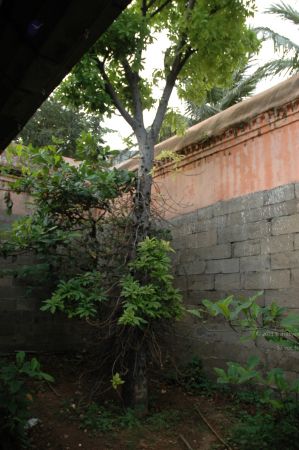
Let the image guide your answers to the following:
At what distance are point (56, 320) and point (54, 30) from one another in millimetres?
6112

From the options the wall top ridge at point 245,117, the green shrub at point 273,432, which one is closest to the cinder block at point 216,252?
the wall top ridge at point 245,117

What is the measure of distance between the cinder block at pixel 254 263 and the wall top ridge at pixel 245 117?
163 cm

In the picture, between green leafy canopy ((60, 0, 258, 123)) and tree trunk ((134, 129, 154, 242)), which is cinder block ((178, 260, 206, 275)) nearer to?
tree trunk ((134, 129, 154, 242))

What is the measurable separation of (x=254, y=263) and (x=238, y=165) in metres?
1.31

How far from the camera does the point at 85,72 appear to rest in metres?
5.23

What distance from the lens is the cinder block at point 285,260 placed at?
4.29 m

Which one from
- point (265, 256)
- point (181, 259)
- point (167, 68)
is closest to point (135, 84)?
point (167, 68)

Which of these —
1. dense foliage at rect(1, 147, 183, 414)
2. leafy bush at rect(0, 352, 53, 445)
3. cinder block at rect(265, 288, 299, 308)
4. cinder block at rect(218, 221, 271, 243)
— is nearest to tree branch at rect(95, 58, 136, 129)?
dense foliage at rect(1, 147, 183, 414)

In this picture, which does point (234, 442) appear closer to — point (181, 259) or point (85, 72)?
point (181, 259)

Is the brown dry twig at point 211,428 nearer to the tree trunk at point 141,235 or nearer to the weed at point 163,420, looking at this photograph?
the weed at point 163,420

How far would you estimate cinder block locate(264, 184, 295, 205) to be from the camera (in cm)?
446

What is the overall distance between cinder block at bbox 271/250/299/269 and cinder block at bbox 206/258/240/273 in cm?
57

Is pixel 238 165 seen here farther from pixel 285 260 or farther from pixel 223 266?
pixel 285 260

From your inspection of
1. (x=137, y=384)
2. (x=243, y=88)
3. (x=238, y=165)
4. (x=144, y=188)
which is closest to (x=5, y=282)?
(x=144, y=188)
